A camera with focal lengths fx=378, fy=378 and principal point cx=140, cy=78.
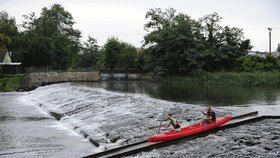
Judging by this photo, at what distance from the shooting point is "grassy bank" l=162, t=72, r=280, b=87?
186 ft

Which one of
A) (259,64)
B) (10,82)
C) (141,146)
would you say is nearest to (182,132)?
(141,146)

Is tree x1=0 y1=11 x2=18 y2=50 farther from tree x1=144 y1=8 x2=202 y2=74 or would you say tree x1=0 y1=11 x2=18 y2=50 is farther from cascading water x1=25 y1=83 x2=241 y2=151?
cascading water x1=25 y1=83 x2=241 y2=151

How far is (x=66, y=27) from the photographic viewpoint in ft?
373

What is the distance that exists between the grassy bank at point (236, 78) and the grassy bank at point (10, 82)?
1121 inches

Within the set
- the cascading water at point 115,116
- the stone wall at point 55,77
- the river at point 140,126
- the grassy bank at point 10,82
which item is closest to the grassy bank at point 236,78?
the stone wall at point 55,77

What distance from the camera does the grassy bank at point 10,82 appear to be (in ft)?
201

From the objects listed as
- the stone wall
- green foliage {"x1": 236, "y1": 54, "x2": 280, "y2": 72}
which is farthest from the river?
the stone wall

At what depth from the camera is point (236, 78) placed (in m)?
61.6

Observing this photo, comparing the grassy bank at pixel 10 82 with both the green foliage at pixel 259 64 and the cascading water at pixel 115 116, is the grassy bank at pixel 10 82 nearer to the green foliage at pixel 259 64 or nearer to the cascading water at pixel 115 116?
the cascading water at pixel 115 116

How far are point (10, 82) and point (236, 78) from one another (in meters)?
38.2

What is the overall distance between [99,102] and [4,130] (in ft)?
33.2

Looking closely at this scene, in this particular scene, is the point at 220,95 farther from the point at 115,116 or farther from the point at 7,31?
the point at 7,31

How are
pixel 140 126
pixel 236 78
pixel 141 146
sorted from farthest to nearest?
1. pixel 236 78
2. pixel 140 126
3. pixel 141 146

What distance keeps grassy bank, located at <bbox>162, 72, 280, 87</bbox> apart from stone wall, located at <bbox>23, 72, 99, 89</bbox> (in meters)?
17.5
